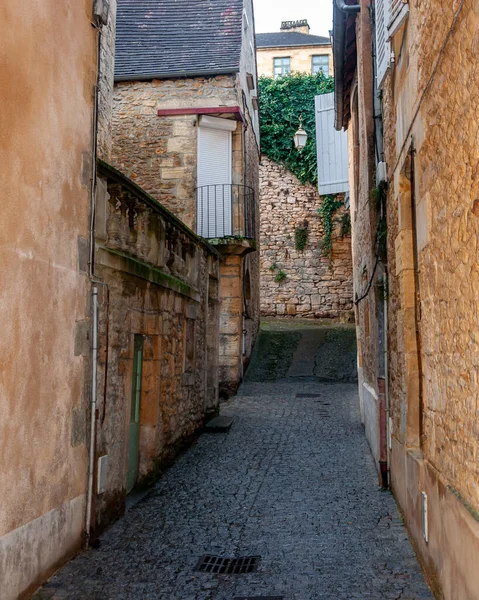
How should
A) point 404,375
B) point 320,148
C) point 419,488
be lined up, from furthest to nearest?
point 320,148, point 404,375, point 419,488

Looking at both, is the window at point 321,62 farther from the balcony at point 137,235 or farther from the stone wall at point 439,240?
the stone wall at point 439,240

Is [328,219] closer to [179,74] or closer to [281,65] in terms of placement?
[179,74]

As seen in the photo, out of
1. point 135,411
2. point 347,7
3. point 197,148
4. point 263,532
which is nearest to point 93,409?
point 263,532

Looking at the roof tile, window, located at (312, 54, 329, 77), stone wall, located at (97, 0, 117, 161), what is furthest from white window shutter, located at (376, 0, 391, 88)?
window, located at (312, 54, 329, 77)

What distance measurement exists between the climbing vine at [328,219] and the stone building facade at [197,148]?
7.89 metres

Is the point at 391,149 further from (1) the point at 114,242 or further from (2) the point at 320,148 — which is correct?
(2) the point at 320,148

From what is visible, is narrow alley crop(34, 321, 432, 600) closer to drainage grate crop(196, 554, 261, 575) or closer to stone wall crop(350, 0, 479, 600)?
drainage grate crop(196, 554, 261, 575)

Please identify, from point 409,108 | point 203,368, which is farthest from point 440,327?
point 203,368

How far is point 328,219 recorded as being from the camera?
21609 mm

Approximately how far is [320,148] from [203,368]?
10.7 meters

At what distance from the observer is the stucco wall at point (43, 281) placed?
3.75 m

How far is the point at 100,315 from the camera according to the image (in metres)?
5.23

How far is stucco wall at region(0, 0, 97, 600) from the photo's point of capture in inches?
148

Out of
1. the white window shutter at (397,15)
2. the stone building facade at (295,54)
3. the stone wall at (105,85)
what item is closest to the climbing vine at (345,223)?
the stone building facade at (295,54)
